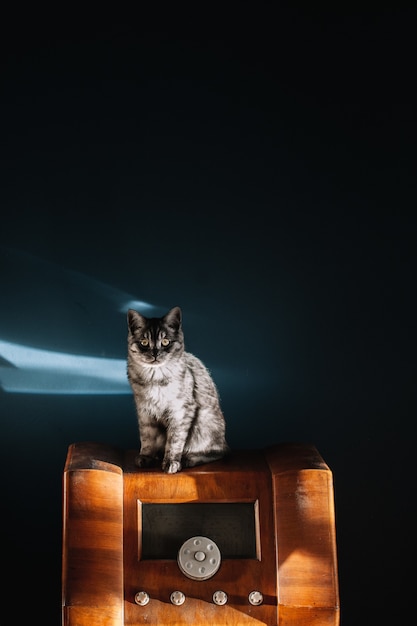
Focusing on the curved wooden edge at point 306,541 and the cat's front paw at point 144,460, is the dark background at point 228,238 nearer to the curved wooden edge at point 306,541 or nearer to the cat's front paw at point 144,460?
the cat's front paw at point 144,460

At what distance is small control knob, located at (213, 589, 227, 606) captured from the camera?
1317mm

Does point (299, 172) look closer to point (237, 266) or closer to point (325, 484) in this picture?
point (237, 266)

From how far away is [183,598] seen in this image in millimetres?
1318

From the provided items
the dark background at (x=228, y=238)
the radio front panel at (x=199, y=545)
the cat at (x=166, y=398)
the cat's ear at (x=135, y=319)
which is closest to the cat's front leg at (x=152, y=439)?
the cat at (x=166, y=398)

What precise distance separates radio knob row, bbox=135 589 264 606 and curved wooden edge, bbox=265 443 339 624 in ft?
0.16

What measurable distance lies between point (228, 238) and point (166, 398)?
0.62 meters

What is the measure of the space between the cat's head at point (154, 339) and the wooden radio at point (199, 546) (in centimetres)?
27

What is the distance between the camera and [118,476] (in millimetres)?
1387

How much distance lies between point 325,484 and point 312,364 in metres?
0.58

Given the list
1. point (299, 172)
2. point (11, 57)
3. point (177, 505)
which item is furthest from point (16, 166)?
point (177, 505)

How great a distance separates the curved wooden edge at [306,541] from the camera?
4.32 ft

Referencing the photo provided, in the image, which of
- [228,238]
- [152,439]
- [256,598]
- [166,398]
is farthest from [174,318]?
[256,598]

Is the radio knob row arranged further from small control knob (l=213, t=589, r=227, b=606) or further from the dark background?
the dark background

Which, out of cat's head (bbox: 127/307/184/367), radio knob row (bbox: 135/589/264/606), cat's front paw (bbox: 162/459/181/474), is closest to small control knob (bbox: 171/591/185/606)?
radio knob row (bbox: 135/589/264/606)
